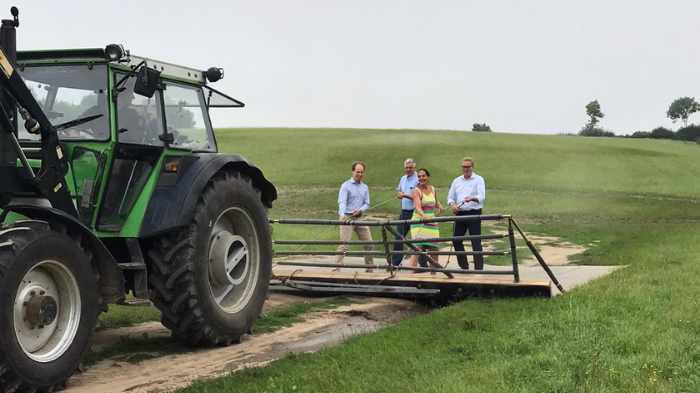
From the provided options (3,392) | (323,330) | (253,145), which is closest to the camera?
(3,392)

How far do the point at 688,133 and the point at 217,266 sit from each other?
66.3m

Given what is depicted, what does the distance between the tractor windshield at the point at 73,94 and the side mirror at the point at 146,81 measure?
36 centimetres

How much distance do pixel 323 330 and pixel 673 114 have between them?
112391 mm

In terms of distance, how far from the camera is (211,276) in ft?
22.8

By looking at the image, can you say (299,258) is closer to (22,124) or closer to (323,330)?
(323,330)

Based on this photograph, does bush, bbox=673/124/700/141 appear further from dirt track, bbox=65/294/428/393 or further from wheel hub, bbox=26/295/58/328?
wheel hub, bbox=26/295/58/328

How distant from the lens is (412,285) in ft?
30.7

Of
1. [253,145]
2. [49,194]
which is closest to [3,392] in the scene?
[49,194]

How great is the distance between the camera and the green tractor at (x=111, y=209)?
16.3ft

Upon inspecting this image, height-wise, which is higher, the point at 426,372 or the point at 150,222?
the point at 150,222

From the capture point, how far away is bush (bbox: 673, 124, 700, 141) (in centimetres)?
6378

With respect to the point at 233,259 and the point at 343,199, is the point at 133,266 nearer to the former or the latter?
the point at 233,259

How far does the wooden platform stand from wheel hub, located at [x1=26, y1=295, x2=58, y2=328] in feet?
16.1

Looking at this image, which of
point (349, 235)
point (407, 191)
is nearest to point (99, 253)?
point (349, 235)
